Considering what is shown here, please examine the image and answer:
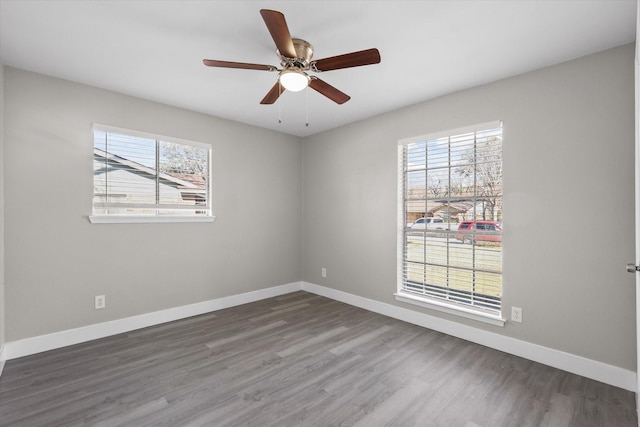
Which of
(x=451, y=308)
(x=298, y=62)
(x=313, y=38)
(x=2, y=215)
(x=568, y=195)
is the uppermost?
(x=313, y=38)

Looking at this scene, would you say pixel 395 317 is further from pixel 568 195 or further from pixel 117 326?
pixel 117 326

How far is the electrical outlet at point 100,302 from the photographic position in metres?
2.97

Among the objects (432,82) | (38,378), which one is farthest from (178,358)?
(432,82)

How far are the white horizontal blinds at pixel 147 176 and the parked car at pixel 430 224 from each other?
251cm

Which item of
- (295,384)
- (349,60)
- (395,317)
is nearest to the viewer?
(349,60)

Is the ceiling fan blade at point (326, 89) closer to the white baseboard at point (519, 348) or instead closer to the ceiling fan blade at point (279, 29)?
the ceiling fan blade at point (279, 29)

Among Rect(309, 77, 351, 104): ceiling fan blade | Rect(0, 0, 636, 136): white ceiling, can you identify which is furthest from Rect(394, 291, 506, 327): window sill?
Rect(309, 77, 351, 104): ceiling fan blade

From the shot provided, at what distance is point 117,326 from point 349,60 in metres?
3.27

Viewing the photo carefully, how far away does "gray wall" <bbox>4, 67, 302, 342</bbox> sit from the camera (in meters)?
2.61

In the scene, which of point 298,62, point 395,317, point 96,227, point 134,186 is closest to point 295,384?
point 395,317

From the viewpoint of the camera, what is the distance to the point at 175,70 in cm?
262

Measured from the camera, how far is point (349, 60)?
1.90 meters

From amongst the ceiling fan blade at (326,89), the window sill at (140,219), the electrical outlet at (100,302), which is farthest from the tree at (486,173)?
the electrical outlet at (100,302)

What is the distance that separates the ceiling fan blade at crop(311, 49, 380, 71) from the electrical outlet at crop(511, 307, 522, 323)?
7.77 feet
